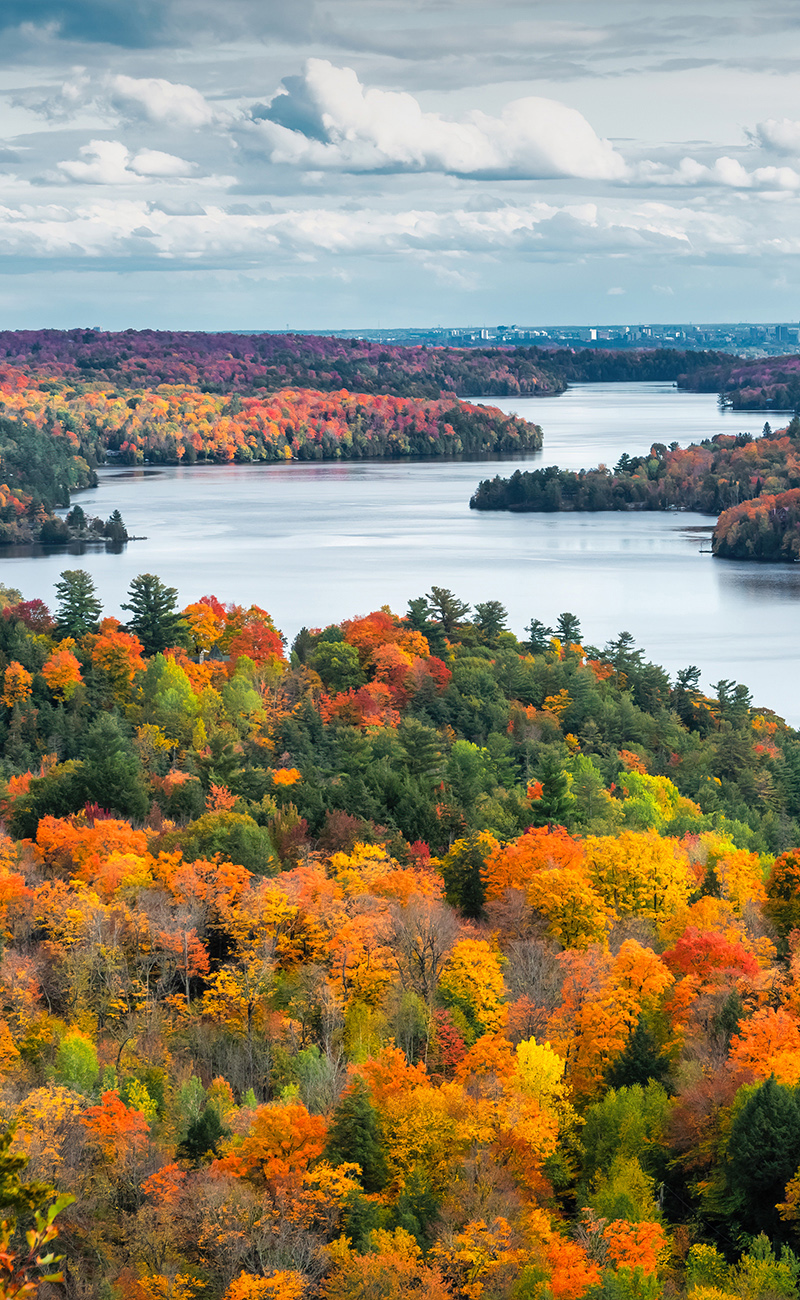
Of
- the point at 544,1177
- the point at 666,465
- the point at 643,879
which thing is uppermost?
the point at 666,465

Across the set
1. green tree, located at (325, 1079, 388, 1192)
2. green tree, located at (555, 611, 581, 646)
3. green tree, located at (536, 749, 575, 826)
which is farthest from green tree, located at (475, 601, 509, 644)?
green tree, located at (325, 1079, 388, 1192)

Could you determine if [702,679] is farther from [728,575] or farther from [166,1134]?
[166,1134]

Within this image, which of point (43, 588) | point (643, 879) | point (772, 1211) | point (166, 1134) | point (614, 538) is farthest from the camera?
point (614, 538)

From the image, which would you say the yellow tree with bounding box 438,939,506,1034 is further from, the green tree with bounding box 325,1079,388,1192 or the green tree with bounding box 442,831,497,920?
the green tree with bounding box 442,831,497,920

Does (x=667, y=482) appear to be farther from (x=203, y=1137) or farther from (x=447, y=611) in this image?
(x=203, y=1137)

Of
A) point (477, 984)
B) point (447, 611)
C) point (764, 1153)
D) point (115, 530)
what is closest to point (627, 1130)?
point (764, 1153)

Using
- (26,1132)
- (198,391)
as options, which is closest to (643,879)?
(26,1132)

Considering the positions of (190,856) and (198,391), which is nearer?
(190,856)

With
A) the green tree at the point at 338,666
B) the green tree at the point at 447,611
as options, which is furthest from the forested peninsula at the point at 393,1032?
the green tree at the point at 447,611
